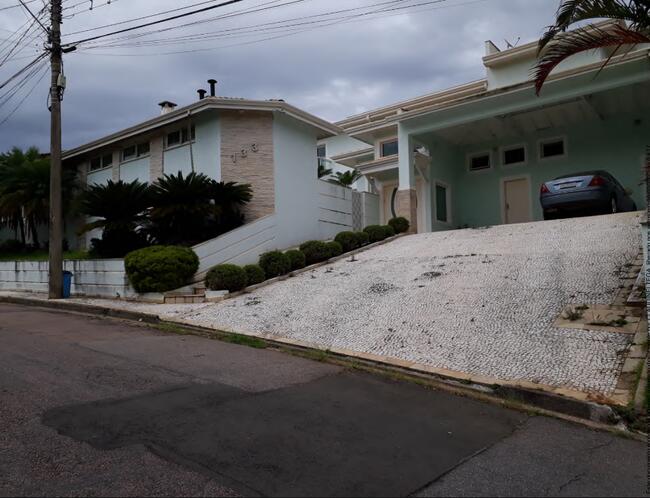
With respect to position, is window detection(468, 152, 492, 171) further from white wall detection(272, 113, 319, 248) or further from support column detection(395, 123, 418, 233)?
white wall detection(272, 113, 319, 248)

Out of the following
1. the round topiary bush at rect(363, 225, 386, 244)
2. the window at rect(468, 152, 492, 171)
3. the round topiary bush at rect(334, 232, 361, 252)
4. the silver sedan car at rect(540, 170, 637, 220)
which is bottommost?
the round topiary bush at rect(334, 232, 361, 252)

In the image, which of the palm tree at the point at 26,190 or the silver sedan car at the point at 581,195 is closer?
the silver sedan car at the point at 581,195

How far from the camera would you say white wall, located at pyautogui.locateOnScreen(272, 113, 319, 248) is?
16266 mm

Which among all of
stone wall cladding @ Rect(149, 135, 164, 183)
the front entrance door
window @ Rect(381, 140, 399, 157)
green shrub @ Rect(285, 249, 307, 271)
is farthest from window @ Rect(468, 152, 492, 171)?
stone wall cladding @ Rect(149, 135, 164, 183)

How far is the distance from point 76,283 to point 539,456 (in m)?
13.7

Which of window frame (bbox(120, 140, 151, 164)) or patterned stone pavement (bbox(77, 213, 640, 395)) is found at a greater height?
window frame (bbox(120, 140, 151, 164))

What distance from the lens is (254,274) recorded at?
12602mm

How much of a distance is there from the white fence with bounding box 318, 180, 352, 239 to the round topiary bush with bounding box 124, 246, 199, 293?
6255 mm

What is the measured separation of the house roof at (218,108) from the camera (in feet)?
52.0

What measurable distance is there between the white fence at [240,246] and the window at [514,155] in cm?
998

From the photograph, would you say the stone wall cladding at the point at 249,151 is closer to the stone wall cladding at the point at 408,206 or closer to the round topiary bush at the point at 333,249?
the round topiary bush at the point at 333,249

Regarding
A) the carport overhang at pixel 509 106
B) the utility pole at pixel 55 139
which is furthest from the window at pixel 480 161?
the utility pole at pixel 55 139

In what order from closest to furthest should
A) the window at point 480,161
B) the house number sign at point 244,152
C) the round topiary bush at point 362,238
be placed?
the round topiary bush at point 362,238
the house number sign at point 244,152
the window at point 480,161

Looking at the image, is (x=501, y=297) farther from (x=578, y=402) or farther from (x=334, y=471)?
(x=334, y=471)
